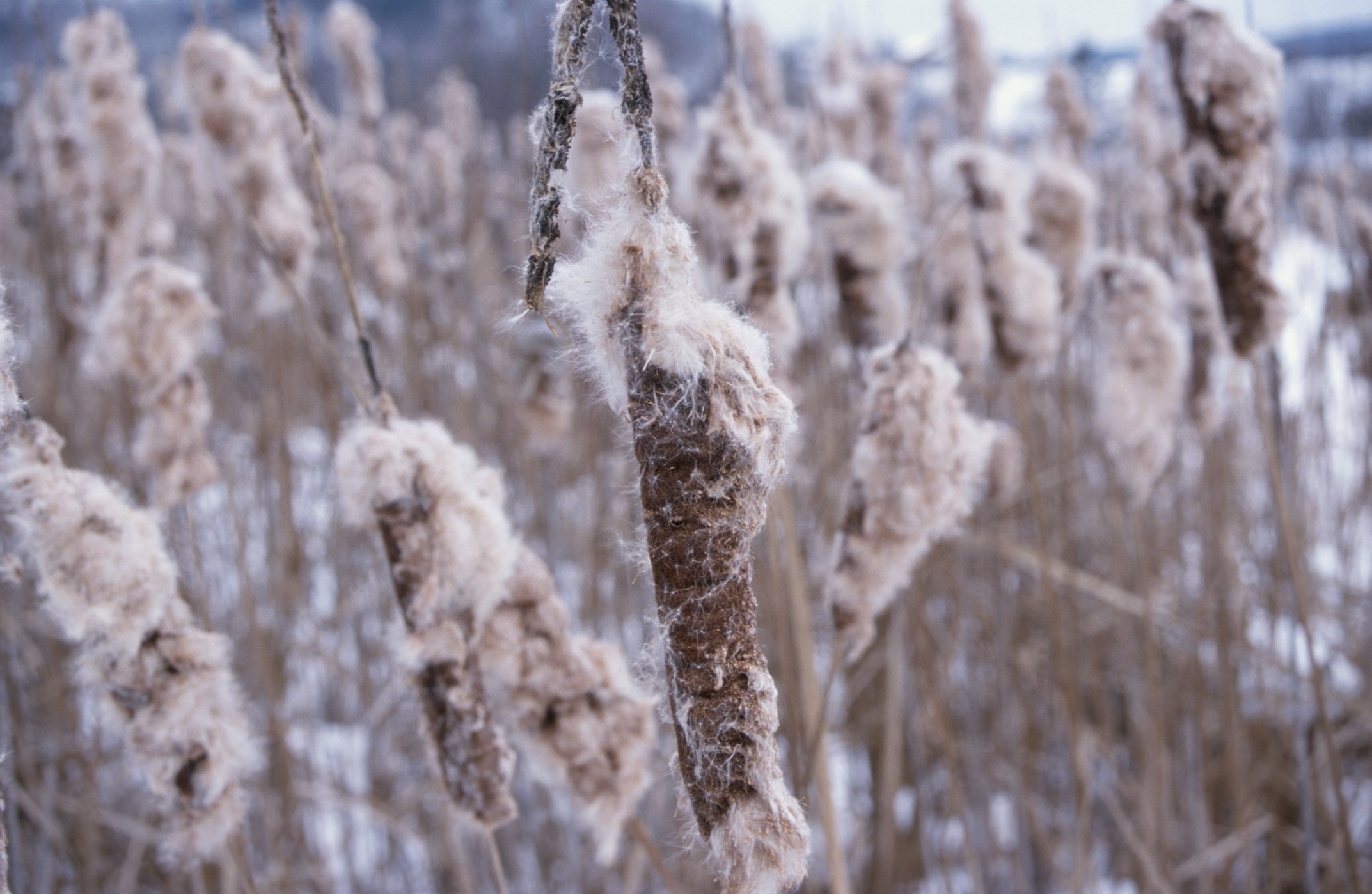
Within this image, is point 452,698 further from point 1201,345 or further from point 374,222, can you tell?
point 374,222

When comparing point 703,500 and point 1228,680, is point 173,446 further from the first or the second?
point 1228,680

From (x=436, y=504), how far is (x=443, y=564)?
0.04m

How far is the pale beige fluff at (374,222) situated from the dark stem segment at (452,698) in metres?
1.62

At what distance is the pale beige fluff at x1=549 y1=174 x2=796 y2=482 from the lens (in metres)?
0.40

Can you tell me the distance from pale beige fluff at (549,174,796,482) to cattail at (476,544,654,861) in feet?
0.96

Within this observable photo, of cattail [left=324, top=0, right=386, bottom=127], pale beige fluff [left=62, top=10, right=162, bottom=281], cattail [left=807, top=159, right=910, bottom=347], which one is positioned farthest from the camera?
cattail [left=324, top=0, right=386, bottom=127]

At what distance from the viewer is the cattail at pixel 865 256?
1.19m

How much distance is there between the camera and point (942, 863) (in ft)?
4.26

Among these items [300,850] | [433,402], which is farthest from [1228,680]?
[433,402]

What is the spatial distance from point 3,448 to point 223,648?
19cm

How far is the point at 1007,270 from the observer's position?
48.3 inches

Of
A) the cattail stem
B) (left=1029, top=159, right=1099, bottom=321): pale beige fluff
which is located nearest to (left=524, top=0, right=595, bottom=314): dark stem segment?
the cattail stem

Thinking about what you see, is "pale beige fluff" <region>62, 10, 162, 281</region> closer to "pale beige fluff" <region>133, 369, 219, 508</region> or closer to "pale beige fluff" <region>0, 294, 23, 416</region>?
"pale beige fluff" <region>133, 369, 219, 508</region>

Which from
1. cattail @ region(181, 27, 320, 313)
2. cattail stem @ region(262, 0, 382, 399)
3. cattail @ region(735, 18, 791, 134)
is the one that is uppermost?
cattail @ region(735, 18, 791, 134)
